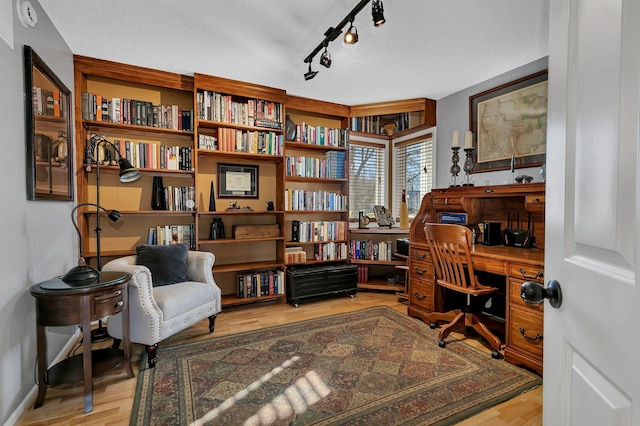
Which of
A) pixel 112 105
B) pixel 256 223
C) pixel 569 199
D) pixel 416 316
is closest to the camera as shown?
pixel 569 199

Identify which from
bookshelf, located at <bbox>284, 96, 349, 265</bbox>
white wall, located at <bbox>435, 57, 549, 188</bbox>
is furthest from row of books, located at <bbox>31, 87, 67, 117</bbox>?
white wall, located at <bbox>435, 57, 549, 188</bbox>

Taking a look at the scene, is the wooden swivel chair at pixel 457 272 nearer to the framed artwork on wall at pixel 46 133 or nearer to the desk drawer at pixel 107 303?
the desk drawer at pixel 107 303

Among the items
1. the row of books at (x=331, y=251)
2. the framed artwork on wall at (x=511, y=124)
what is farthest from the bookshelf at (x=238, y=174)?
the framed artwork on wall at (x=511, y=124)

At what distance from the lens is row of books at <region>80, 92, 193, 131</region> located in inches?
111

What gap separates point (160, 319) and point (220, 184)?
1.71 metres

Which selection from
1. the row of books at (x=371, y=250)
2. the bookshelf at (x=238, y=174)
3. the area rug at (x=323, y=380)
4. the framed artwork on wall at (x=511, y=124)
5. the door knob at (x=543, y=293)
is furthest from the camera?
the row of books at (x=371, y=250)

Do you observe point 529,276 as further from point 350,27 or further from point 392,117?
point 392,117

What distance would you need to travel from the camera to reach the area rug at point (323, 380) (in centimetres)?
167

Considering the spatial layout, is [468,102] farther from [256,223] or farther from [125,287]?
[125,287]

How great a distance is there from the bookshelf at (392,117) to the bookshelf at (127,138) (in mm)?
2130

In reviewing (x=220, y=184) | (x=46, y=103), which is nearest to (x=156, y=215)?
(x=220, y=184)

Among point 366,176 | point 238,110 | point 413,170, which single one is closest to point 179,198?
point 238,110

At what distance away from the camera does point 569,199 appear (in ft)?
2.17

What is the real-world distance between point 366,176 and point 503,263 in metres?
2.51
